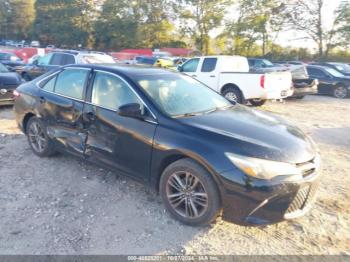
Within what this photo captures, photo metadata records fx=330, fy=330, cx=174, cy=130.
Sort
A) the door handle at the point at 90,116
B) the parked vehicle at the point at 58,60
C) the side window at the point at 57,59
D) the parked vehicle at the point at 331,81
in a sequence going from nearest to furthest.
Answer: the door handle at the point at 90,116 → the parked vehicle at the point at 58,60 → the side window at the point at 57,59 → the parked vehicle at the point at 331,81

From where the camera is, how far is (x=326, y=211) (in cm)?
380

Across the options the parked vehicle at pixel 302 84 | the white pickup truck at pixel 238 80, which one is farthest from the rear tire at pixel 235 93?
the parked vehicle at pixel 302 84

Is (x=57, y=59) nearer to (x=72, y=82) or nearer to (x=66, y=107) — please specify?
(x=72, y=82)

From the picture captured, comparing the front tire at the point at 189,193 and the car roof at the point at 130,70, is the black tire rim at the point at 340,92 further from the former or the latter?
the front tire at the point at 189,193

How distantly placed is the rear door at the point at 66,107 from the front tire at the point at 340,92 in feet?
45.9

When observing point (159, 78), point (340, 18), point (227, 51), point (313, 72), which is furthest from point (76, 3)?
point (159, 78)

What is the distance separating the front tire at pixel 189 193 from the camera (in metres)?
3.18

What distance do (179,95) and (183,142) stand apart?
3.20 feet

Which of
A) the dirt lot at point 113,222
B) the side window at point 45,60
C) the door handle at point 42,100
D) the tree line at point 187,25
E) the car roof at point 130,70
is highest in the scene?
the tree line at point 187,25

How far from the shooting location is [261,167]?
9.80ft

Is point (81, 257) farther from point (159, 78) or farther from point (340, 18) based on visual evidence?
point (340, 18)

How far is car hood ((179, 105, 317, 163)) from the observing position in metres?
3.11

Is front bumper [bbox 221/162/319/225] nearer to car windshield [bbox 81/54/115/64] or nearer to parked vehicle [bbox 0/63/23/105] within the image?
parked vehicle [bbox 0/63/23/105]

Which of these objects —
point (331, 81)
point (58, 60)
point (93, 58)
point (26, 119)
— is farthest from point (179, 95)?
point (331, 81)
